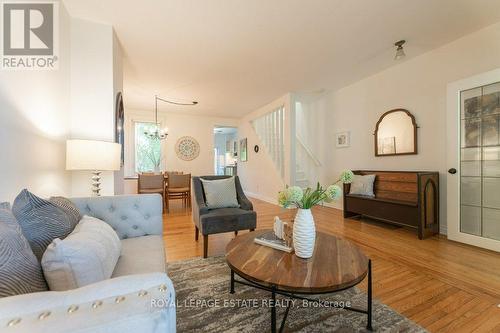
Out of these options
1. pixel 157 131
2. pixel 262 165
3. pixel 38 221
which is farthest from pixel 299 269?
pixel 157 131

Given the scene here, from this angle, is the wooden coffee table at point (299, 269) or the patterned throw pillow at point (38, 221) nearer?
the patterned throw pillow at point (38, 221)

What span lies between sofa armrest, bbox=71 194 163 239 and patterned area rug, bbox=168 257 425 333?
529 mm

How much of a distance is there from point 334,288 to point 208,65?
3.25 meters

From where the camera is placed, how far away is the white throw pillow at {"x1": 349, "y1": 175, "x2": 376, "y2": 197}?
11.7ft

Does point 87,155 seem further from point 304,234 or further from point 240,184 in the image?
point 304,234

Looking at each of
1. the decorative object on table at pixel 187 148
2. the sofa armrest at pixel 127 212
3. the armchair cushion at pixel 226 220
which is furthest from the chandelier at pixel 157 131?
the sofa armrest at pixel 127 212

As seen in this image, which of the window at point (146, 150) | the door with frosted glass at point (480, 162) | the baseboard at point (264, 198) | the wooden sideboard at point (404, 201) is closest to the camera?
the door with frosted glass at point (480, 162)

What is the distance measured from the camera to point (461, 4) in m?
2.14

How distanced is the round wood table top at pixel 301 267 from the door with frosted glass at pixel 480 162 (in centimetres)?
222

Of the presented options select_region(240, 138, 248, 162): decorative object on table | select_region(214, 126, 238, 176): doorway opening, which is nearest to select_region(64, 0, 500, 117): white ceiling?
select_region(240, 138, 248, 162): decorative object on table

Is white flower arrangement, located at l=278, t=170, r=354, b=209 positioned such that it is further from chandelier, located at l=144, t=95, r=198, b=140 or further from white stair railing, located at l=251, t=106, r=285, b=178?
chandelier, located at l=144, t=95, r=198, b=140

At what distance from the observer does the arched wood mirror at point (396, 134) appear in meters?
3.32

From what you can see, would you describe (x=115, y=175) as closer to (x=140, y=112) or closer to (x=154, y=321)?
(x=154, y=321)

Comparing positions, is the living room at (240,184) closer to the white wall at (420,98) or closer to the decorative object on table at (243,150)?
the white wall at (420,98)
